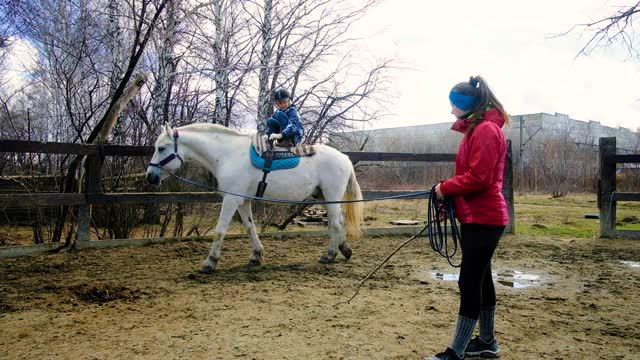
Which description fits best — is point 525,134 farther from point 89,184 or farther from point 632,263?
point 89,184

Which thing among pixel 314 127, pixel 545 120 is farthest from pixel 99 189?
pixel 545 120

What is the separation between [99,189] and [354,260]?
377cm

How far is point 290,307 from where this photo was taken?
12.7ft

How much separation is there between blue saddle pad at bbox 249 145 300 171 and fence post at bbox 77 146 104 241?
7.74 ft

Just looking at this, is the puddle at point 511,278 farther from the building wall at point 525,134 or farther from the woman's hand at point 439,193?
the building wall at point 525,134

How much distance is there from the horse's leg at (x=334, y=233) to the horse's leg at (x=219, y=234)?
1300mm

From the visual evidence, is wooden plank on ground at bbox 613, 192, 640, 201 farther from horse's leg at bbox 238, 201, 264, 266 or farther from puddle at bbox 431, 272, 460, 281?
horse's leg at bbox 238, 201, 264, 266

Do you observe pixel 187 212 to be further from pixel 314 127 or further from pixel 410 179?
pixel 410 179

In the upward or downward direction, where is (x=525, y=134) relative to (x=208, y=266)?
upward

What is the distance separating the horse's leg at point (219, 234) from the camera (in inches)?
202

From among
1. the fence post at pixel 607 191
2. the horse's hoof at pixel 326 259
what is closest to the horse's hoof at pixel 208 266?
the horse's hoof at pixel 326 259

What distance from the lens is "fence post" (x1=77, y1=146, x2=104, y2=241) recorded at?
6199mm

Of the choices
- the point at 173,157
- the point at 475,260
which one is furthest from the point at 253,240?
the point at 475,260

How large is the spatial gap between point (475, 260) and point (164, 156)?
4057 millimetres
